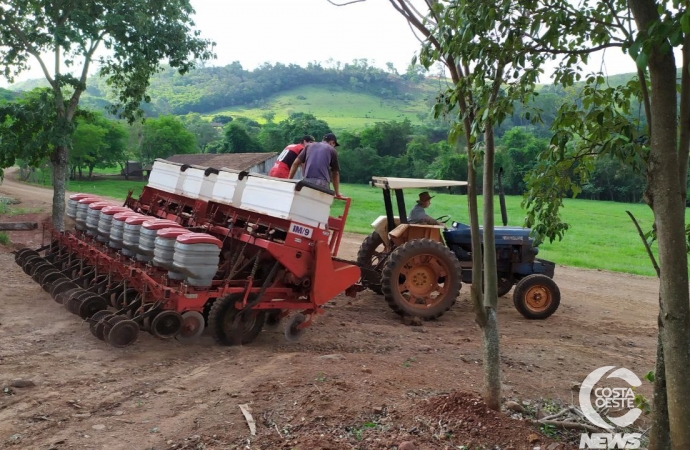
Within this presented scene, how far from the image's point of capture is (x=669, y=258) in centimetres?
347

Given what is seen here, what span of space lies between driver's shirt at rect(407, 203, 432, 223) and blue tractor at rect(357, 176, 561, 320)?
0.12m

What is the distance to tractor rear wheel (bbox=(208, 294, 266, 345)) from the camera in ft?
24.0

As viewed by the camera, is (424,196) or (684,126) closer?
(684,126)

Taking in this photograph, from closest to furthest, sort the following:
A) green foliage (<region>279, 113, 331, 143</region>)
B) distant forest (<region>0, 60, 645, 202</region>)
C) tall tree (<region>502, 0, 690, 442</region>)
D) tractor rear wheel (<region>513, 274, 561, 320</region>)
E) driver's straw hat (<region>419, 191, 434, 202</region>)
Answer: tall tree (<region>502, 0, 690, 442</region>)
tractor rear wheel (<region>513, 274, 561, 320</region>)
driver's straw hat (<region>419, 191, 434, 202</region>)
distant forest (<region>0, 60, 645, 202</region>)
green foliage (<region>279, 113, 331, 143</region>)

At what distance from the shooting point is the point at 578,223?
36188 mm

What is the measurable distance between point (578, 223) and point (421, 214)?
93.3 ft

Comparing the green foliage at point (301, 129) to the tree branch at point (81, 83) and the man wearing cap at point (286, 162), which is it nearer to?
the tree branch at point (81, 83)

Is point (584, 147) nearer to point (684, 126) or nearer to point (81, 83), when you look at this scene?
point (684, 126)

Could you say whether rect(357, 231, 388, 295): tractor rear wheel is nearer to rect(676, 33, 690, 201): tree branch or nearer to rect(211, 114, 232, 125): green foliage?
rect(676, 33, 690, 201): tree branch

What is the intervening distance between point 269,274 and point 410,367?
80.0 inches

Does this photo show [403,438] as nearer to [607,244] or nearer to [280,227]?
[280,227]

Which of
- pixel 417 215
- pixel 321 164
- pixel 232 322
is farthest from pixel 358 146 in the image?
pixel 232 322

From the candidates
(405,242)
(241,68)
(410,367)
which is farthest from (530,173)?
(241,68)

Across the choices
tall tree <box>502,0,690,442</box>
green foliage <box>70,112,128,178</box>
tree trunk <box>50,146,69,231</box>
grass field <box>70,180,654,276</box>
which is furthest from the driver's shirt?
green foliage <box>70,112,128,178</box>
